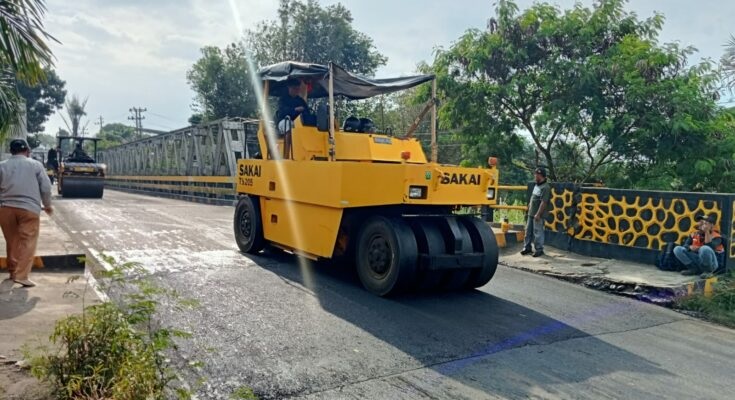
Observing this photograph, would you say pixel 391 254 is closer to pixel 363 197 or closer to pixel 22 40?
pixel 363 197

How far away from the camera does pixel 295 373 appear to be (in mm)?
3854

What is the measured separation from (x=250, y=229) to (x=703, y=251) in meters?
6.15

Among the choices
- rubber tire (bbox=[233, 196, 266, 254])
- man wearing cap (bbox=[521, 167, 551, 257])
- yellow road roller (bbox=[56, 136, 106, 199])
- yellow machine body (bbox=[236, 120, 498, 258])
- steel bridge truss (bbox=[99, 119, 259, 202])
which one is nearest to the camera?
yellow machine body (bbox=[236, 120, 498, 258])

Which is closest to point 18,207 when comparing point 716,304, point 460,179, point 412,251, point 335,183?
point 335,183

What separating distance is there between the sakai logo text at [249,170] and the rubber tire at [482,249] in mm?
3305

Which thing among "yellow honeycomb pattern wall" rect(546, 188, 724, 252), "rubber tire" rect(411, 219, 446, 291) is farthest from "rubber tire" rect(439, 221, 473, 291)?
"yellow honeycomb pattern wall" rect(546, 188, 724, 252)

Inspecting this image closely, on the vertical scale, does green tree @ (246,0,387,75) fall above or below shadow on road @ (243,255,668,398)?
above

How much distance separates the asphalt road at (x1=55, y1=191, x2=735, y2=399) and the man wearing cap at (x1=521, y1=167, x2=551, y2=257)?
1682 mm

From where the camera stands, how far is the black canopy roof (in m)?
7.12

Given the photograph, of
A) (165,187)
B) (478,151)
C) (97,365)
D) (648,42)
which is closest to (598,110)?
(648,42)

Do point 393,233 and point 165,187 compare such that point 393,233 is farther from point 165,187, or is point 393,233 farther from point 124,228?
point 165,187

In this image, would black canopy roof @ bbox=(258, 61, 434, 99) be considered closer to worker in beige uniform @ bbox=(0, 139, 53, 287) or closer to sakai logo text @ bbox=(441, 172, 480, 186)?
sakai logo text @ bbox=(441, 172, 480, 186)

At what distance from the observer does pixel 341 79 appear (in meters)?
7.14

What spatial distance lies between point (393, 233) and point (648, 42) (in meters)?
7.95
